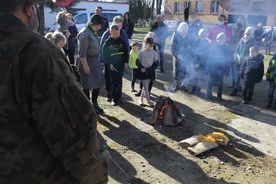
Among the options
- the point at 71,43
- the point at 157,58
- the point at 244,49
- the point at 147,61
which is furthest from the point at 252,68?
the point at 71,43

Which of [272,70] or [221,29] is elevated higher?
[221,29]

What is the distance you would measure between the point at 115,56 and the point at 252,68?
328 centimetres

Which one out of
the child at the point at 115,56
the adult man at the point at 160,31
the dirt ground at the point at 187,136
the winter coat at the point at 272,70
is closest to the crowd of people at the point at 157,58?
the child at the point at 115,56

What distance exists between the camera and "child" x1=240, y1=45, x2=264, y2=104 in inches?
257

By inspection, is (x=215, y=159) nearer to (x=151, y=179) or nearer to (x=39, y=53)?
(x=151, y=179)

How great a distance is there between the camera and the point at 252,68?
21.5 feet

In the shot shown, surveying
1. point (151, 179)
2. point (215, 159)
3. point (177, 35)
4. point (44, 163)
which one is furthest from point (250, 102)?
Answer: point (44, 163)

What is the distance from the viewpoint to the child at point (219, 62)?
682 centimetres

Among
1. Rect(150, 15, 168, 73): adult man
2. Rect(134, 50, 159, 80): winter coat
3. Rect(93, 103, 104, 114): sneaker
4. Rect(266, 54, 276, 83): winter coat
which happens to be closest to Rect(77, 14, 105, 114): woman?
Rect(93, 103, 104, 114): sneaker

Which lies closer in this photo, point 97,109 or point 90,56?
point 90,56

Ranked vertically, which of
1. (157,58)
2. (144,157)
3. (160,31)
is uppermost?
(160,31)

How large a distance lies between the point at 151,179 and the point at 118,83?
303 centimetres

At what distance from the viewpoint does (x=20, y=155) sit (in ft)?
3.83

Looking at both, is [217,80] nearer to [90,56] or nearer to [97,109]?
[97,109]
